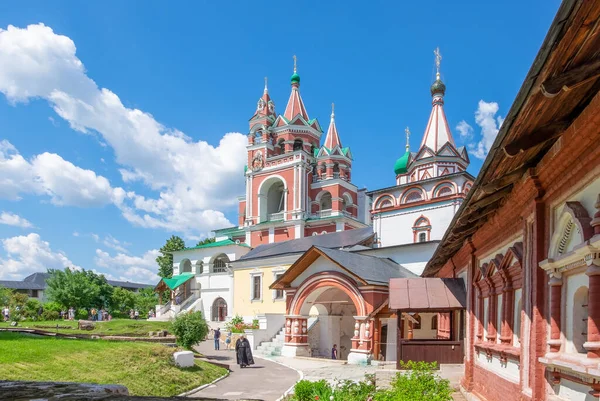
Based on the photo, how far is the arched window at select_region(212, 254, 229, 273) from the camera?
41781 millimetres

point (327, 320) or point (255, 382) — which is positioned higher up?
point (327, 320)

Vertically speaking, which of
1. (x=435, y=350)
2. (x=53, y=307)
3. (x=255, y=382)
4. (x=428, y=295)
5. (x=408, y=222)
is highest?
(x=408, y=222)

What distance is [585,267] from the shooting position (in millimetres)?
5039

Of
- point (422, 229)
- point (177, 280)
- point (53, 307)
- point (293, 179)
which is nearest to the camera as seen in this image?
point (422, 229)

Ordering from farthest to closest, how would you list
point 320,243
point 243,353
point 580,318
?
point 320,243 → point 243,353 → point 580,318

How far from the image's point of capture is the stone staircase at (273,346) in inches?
941

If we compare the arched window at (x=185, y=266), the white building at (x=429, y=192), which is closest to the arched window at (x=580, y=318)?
the white building at (x=429, y=192)

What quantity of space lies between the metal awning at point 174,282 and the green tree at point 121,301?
45.1 feet

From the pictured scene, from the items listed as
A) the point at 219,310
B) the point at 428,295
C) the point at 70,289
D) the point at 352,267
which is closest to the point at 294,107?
the point at 219,310

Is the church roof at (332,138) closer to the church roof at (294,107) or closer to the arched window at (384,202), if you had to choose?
the church roof at (294,107)

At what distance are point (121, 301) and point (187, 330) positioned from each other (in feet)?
133

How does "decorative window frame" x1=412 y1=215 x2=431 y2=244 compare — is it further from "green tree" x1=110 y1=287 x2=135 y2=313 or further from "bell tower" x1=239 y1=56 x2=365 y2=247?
"green tree" x1=110 y1=287 x2=135 y2=313

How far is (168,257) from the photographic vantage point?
61.6 metres

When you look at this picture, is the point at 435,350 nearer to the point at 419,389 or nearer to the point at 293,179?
the point at 419,389
